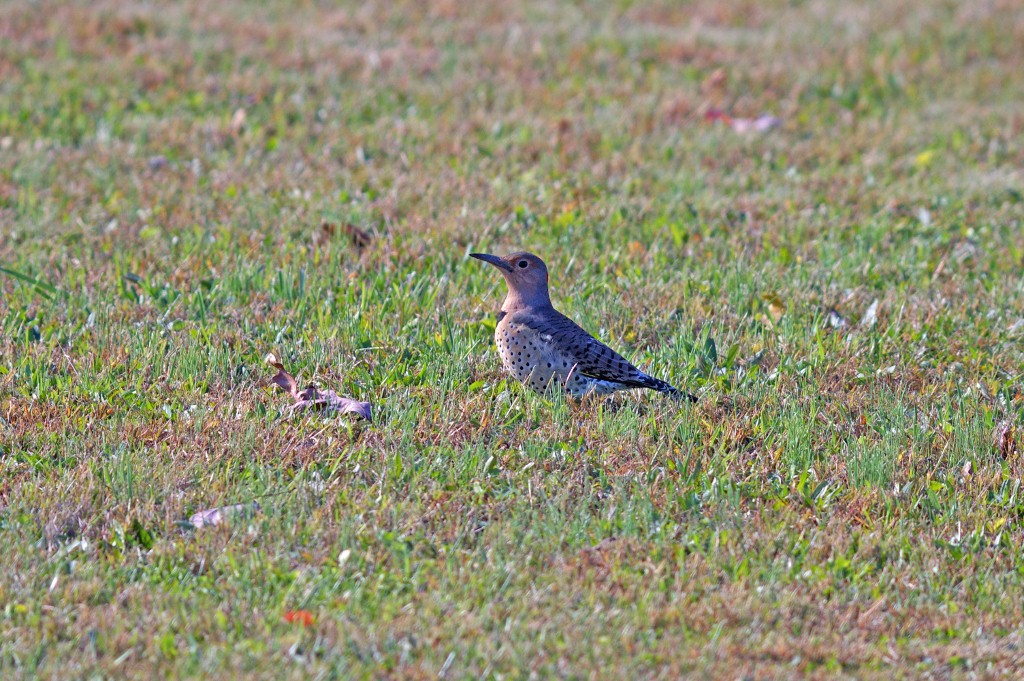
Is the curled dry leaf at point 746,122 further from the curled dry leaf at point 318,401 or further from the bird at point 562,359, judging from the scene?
the curled dry leaf at point 318,401

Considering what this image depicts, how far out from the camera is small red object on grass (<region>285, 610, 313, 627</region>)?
13.8 feet

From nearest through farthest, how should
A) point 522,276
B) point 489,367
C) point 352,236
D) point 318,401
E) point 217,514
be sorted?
point 217,514
point 318,401
point 489,367
point 522,276
point 352,236

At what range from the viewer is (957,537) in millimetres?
4949

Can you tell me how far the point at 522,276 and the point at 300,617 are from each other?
265 centimetres

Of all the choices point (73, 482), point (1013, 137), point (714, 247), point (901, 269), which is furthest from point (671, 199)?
point (73, 482)

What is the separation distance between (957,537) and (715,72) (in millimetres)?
7882

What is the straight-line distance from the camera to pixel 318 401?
577 cm

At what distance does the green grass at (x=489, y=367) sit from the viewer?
171 inches

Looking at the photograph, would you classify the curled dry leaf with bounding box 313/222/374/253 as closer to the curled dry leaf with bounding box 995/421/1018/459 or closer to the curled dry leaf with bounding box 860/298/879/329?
the curled dry leaf with bounding box 860/298/879/329

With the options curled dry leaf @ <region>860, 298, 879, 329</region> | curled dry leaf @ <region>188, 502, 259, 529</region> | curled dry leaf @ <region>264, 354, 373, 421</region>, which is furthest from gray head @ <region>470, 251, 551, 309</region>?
curled dry leaf @ <region>188, 502, 259, 529</region>

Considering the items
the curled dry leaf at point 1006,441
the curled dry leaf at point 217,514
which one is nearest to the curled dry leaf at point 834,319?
the curled dry leaf at point 1006,441

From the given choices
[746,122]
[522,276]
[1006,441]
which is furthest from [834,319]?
[746,122]

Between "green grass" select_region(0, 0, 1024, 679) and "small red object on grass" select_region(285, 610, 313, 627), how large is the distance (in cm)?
1

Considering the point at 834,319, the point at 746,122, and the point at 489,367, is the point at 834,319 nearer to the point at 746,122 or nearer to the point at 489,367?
the point at 489,367
